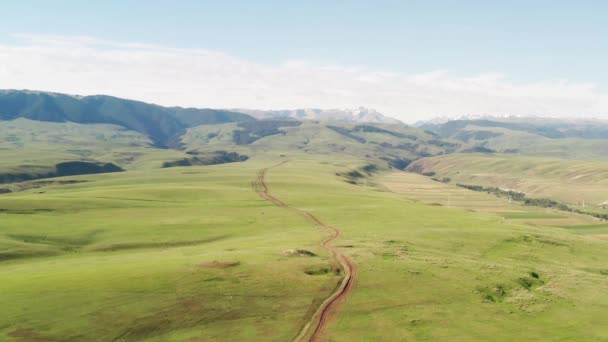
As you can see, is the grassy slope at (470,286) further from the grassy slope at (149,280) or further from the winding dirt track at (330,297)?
the grassy slope at (149,280)

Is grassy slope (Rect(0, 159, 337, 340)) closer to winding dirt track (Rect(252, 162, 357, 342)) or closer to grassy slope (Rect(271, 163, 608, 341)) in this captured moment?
winding dirt track (Rect(252, 162, 357, 342))

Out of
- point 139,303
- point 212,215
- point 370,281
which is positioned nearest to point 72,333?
point 139,303

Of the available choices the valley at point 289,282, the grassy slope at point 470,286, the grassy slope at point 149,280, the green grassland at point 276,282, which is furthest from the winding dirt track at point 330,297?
the grassy slope at point 149,280

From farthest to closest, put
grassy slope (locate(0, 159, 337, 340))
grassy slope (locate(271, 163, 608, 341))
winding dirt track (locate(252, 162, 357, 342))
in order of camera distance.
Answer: grassy slope (locate(271, 163, 608, 341)) < winding dirt track (locate(252, 162, 357, 342)) < grassy slope (locate(0, 159, 337, 340))

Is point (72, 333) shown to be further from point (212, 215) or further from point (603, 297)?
point (212, 215)

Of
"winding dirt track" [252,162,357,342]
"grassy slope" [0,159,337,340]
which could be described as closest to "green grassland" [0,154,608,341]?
"grassy slope" [0,159,337,340]

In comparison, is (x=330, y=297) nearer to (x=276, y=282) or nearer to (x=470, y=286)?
(x=276, y=282)

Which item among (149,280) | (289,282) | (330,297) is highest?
(289,282)

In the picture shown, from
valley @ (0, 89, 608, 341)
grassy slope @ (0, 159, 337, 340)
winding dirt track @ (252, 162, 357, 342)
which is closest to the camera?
grassy slope @ (0, 159, 337, 340)

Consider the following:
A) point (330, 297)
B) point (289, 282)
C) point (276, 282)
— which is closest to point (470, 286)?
point (330, 297)
